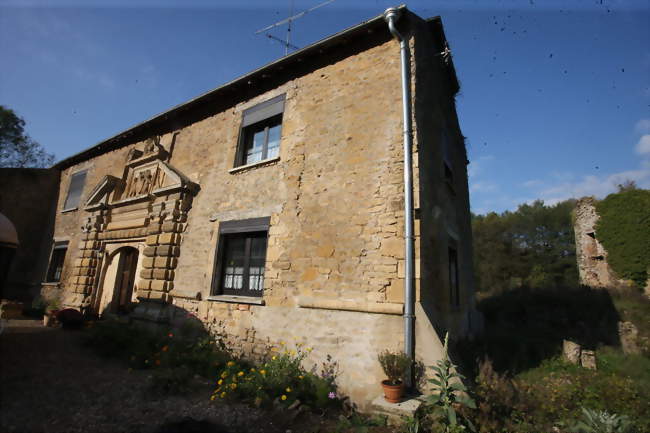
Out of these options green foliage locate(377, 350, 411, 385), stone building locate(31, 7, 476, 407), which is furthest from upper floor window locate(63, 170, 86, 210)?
green foliage locate(377, 350, 411, 385)

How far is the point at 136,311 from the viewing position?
741cm

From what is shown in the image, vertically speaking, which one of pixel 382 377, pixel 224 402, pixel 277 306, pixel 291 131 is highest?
pixel 291 131

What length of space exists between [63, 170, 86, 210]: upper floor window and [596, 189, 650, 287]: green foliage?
21.2 metres

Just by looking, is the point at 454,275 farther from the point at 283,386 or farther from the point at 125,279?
the point at 125,279

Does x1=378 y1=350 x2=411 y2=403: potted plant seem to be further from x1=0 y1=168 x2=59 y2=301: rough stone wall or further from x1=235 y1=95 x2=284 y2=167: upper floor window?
x1=0 y1=168 x2=59 y2=301: rough stone wall

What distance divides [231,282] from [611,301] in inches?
515

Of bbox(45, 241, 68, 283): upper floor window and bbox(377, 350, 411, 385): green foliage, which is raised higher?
bbox(45, 241, 68, 283): upper floor window

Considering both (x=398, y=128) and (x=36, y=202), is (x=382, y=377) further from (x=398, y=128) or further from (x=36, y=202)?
(x=36, y=202)

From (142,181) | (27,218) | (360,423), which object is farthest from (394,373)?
(27,218)

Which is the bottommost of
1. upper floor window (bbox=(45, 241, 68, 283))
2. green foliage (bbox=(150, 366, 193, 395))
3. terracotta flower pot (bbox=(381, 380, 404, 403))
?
green foliage (bbox=(150, 366, 193, 395))

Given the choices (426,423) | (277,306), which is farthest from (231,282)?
(426,423)

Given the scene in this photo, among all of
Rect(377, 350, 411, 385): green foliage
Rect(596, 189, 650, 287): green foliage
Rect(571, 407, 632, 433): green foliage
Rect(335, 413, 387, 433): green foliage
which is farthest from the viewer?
Rect(596, 189, 650, 287): green foliage

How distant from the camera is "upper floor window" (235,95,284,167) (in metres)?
7.18

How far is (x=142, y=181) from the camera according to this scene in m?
9.18
